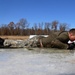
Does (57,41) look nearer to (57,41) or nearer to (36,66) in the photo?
(57,41)

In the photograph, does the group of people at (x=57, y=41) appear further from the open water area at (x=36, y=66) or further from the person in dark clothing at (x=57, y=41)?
the open water area at (x=36, y=66)

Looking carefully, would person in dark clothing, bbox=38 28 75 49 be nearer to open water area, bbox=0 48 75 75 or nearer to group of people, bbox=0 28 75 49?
group of people, bbox=0 28 75 49

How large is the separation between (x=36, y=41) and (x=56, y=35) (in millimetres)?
555

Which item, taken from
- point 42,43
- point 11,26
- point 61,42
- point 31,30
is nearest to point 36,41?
point 42,43

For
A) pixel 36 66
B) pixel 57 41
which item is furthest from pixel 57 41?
pixel 36 66

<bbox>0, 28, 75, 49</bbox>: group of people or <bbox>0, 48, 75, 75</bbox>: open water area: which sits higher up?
<bbox>0, 28, 75, 49</bbox>: group of people

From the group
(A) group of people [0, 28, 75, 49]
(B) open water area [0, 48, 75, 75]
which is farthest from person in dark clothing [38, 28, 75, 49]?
(B) open water area [0, 48, 75, 75]

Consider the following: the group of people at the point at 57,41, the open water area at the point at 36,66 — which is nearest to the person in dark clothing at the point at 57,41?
the group of people at the point at 57,41

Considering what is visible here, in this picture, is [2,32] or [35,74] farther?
[2,32]

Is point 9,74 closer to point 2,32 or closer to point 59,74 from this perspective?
point 59,74

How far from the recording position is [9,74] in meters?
1.59

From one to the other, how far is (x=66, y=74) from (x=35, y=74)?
0.22 metres

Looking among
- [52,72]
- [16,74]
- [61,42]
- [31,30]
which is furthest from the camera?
[31,30]

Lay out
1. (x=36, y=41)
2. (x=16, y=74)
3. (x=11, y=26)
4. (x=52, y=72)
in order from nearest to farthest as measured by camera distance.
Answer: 1. (x=16, y=74)
2. (x=52, y=72)
3. (x=36, y=41)
4. (x=11, y=26)
